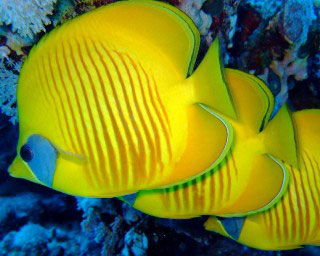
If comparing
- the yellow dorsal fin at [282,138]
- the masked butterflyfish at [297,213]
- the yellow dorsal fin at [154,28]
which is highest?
the yellow dorsal fin at [154,28]

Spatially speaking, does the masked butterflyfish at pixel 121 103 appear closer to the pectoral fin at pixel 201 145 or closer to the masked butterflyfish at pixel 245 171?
the pectoral fin at pixel 201 145

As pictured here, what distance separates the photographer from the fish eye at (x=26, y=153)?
1.02m

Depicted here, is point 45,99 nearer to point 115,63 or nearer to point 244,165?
point 115,63

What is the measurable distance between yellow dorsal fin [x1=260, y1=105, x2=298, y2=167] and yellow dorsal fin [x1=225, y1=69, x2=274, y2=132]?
6cm

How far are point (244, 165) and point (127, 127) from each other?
67cm

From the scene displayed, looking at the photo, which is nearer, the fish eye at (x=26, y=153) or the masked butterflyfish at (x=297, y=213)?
the fish eye at (x=26, y=153)

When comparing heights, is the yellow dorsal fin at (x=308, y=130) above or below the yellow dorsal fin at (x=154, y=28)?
below

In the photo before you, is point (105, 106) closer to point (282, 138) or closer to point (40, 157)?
point (40, 157)

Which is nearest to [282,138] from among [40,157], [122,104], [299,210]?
[122,104]

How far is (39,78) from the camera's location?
3.27 feet

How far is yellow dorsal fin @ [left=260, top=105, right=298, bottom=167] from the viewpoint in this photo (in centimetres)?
117

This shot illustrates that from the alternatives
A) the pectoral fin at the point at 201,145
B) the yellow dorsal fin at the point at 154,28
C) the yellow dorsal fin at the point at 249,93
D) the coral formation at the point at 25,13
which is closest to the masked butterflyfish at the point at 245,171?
the yellow dorsal fin at the point at 249,93

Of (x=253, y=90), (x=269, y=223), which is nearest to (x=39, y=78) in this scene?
(x=253, y=90)

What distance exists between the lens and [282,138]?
1218 mm
